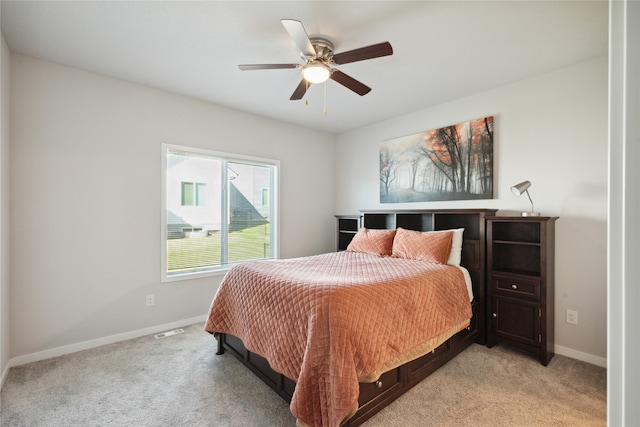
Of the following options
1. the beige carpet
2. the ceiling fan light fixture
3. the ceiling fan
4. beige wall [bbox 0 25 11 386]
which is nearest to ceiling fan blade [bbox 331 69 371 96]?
the ceiling fan

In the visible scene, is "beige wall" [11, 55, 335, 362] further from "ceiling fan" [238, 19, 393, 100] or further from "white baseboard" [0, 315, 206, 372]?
"ceiling fan" [238, 19, 393, 100]

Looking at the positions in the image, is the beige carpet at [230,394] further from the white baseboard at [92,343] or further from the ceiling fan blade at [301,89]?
the ceiling fan blade at [301,89]

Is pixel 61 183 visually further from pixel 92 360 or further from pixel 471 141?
pixel 471 141

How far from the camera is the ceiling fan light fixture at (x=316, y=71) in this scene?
83.4 inches

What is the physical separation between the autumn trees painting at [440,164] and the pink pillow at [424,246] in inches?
30.1

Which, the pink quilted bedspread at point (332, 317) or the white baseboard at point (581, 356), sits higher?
the pink quilted bedspread at point (332, 317)

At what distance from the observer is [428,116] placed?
145 inches

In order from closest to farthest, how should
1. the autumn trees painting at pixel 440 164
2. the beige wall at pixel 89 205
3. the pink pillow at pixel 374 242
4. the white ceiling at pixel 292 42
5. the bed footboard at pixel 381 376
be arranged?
the bed footboard at pixel 381 376 → the white ceiling at pixel 292 42 → the beige wall at pixel 89 205 → the autumn trees painting at pixel 440 164 → the pink pillow at pixel 374 242

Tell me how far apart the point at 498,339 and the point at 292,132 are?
11.7 feet

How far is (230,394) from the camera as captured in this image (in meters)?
2.06

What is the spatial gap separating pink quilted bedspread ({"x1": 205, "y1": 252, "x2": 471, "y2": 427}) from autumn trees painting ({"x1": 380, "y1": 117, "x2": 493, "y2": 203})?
3.83ft

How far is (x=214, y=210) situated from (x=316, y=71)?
230cm

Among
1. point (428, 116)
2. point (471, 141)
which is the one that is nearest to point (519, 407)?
point (471, 141)

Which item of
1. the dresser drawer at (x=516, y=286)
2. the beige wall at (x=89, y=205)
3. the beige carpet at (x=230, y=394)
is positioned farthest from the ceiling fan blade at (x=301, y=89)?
the dresser drawer at (x=516, y=286)
